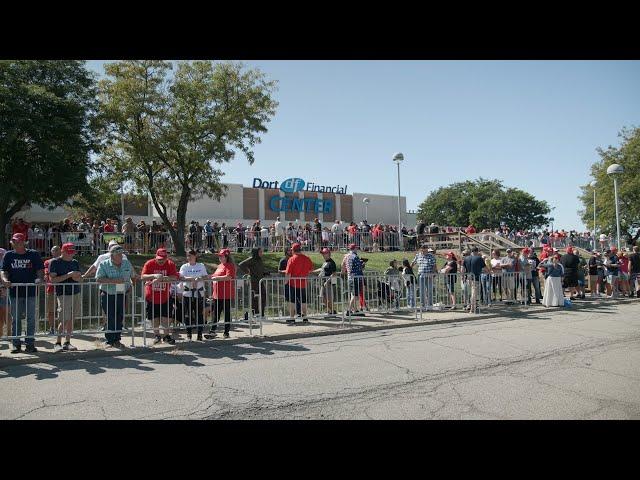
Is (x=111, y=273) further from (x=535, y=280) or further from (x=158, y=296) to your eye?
(x=535, y=280)

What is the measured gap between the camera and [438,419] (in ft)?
14.3

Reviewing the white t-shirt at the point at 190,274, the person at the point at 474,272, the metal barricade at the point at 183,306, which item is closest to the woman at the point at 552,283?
the person at the point at 474,272

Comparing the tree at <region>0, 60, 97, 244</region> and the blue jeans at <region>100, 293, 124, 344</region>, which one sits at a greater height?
the tree at <region>0, 60, 97, 244</region>

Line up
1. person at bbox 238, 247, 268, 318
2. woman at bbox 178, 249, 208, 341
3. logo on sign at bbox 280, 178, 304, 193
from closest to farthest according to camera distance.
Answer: woman at bbox 178, 249, 208, 341 < person at bbox 238, 247, 268, 318 < logo on sign at bbox 280, 178, 304, 193

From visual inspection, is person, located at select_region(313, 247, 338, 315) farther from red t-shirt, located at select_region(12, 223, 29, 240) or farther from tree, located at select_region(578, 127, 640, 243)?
tree, located at select_region(578, 127, 640, 243)

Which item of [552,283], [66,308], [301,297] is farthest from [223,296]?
[552,283]

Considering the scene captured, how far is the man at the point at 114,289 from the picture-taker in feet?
26.5

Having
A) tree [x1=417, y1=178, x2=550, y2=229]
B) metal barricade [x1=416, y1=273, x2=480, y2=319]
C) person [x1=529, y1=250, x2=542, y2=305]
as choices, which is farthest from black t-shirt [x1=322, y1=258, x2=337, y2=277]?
tree [x1=417, y1=178, x2=550, y2=229]

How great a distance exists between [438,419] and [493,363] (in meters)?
2.83

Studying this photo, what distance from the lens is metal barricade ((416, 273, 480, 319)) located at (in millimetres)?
12914

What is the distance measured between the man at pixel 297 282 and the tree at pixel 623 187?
113 feet

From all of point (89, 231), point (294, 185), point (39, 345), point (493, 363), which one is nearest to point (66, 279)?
point (39, 345)

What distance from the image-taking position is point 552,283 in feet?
47.2

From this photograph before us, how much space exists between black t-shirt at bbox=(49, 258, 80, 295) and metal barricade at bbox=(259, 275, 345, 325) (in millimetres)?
3447
